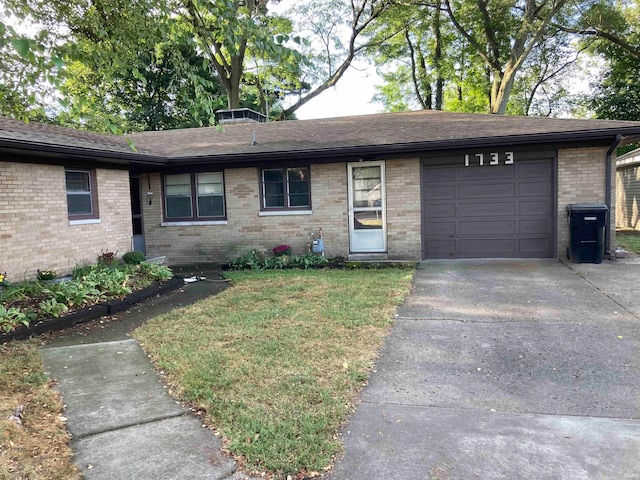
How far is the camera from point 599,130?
355 inches

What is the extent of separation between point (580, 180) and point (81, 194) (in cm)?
1062

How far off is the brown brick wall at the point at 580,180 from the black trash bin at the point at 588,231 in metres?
0.34

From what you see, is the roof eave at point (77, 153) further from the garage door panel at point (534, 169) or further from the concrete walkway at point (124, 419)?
the garage door panel at point (534, 169)

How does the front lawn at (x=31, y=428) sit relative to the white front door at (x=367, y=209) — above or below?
below

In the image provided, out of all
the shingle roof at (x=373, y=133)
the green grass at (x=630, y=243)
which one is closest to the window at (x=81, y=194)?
the shingle roof at (x=373, y=133)

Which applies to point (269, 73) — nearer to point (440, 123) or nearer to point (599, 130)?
point (440, 123)

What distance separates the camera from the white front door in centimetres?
1084

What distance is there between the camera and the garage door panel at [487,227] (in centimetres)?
1034

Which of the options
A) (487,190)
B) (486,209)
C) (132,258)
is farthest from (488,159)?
(132,258)

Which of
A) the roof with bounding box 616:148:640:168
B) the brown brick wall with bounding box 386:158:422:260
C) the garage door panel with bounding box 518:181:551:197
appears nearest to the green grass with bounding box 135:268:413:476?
the brown brick wall with bounding box 386:158:422:260

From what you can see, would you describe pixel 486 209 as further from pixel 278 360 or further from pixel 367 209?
pixel 278 360

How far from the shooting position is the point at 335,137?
1150 cm

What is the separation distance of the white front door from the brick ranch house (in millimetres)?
26

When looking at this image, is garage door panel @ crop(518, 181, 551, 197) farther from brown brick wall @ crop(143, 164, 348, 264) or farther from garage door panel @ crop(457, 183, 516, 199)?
brown brick wall @ crop(143, 164, 348, 264)
